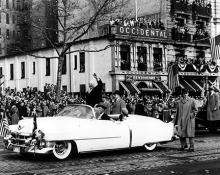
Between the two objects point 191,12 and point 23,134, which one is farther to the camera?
point 191,12

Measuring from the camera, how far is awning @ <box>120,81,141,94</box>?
3803 centimetres

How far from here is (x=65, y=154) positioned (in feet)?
38.2

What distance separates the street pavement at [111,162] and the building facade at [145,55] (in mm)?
24368

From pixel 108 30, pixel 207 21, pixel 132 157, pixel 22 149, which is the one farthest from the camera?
pixel 207 21

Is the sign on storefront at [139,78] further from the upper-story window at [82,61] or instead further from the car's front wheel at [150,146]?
the car's front wheel at [150,146]

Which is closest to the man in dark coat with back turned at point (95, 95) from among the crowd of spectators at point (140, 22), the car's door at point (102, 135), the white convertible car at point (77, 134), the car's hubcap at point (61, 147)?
the white convertible car at point (77, 134)

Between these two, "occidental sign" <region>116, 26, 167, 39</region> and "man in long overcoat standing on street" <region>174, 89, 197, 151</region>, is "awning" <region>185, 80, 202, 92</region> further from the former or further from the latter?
"man in long overcoat standing on street" <region>174, 89, 197, 151</region>

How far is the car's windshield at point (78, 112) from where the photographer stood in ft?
40.4

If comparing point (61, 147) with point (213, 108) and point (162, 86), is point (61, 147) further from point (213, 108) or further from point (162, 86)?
point (162, 86)

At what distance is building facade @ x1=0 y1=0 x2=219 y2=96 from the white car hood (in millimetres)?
25150

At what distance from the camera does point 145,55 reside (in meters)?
41.4

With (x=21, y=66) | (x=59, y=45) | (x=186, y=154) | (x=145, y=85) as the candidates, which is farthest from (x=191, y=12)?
(x=186, y=154)

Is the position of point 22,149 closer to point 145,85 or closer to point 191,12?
point 145,85

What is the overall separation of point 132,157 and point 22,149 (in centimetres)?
281
